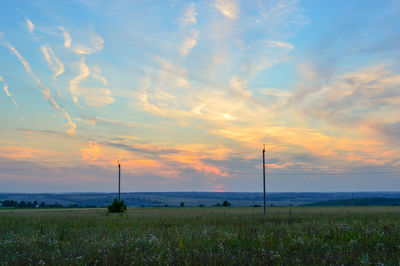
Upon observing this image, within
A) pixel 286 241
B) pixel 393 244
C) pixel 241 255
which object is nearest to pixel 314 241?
pixel 286 241

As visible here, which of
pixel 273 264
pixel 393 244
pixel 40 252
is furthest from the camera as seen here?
pixel 393 244

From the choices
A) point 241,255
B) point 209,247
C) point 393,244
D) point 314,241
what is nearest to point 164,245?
point 209,247

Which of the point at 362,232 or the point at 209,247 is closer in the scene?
the point at 209,247

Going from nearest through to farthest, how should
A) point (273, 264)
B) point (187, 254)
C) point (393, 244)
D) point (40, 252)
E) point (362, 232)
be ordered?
point (273, 264), point (187, 254), point (40, 252), point (393, 244), point (362, 232)

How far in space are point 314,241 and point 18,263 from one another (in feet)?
33.4

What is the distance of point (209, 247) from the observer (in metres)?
12.7

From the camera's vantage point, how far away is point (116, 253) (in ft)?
39.7

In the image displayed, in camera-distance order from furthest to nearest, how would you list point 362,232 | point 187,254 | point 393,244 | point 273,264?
point 362,232, point 393,244, point 187,254, point 273,264

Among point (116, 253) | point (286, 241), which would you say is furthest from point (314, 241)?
point (116, 253)

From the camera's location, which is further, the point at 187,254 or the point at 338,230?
the point at 338,230

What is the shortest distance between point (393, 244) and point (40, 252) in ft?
41.6

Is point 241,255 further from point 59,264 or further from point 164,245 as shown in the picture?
point 59,264

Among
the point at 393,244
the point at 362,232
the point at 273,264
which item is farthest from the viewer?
the point at 362,232

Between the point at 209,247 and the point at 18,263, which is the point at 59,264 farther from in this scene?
the point at 209,247
